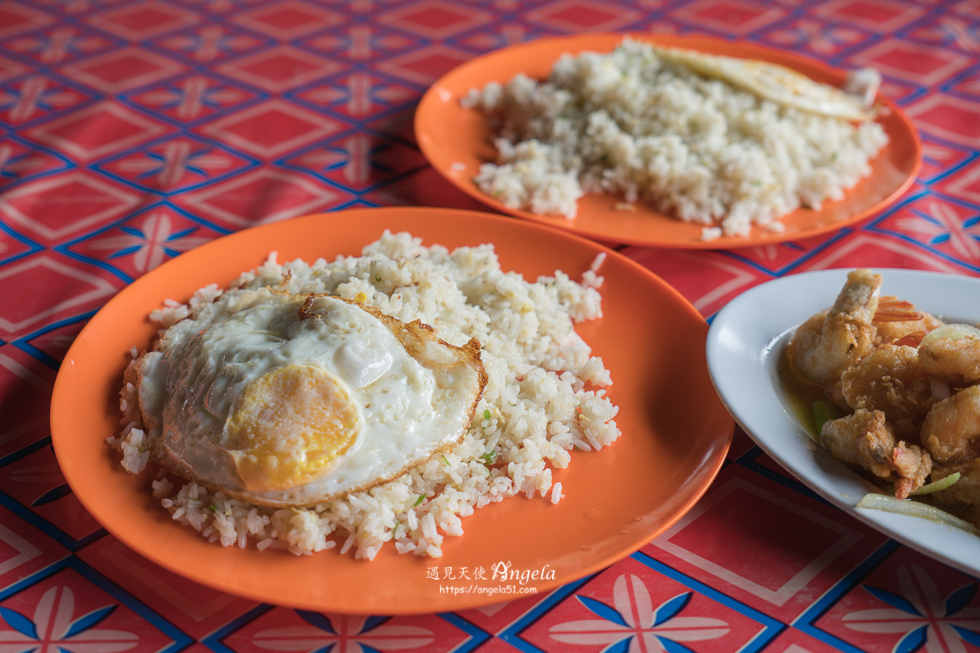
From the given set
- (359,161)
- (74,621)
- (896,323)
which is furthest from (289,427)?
(359,161)

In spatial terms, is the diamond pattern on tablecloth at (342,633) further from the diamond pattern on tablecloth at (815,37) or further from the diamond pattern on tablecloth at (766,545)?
the diamond pattern on tablecloth at (815,37)

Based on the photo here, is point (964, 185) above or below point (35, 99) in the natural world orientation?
above

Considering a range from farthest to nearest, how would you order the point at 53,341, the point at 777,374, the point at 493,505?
the point at 53,341
the point at 777,374
the point at 493,505

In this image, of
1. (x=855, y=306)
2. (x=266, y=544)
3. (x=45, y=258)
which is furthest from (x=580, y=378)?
(x=45, y=258)

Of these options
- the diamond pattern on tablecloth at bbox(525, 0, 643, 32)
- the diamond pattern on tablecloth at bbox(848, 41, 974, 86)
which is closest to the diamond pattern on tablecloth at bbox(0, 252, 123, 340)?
the diamond pattern on tablecloth at bbox(525, 0, 643, 32)

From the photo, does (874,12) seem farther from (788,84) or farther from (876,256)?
(876,256)

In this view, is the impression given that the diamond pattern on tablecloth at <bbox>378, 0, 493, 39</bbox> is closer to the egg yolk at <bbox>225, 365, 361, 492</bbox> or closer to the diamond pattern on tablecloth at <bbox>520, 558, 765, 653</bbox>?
the egg yolk at <bbox>225, 365, 361, 492</bbox>

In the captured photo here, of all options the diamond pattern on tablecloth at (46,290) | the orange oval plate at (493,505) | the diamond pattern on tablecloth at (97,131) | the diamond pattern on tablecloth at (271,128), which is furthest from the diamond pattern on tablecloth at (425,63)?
the diamond pattern on tablecloth at (46,290)
